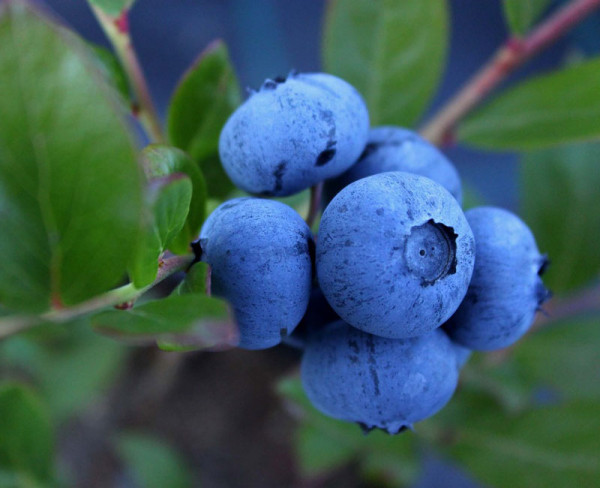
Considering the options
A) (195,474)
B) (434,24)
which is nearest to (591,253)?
(434,24)

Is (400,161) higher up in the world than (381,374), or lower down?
higher up

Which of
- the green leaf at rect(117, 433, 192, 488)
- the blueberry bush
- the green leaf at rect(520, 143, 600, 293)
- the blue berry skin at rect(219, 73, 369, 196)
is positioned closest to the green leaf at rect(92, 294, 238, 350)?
the blueberry bush

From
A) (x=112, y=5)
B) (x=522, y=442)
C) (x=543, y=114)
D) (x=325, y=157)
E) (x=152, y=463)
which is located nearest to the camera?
(x=325, y=157)

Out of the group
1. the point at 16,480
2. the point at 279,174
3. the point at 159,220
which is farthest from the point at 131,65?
the point at 16,480

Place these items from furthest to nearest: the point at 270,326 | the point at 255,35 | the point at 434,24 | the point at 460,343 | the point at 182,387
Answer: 1. the point at 255,35
2. the point at 182,387
3. the point at 434,24
4. the point at 460,343
5. the point at 270,326

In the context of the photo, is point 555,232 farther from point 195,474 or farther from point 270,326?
point 195,474

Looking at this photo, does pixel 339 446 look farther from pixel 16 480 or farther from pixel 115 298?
pixel 115 298
